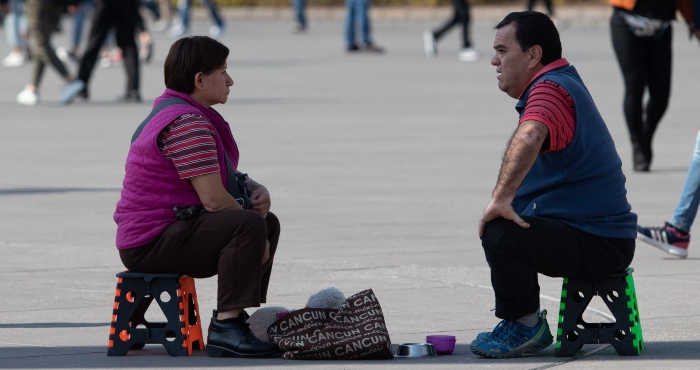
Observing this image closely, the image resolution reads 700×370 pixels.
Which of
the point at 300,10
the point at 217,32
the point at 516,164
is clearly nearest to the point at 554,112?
the point at 516,164

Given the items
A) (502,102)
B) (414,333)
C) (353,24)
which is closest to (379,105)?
(502,102)

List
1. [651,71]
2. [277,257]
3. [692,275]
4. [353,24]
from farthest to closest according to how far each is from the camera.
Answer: [353,24], [651,71], [277,257], [692,275]

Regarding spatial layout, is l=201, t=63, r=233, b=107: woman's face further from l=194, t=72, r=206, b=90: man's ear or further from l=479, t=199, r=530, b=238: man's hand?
Result: l=479, t=199, r=530, b=238: man's hand

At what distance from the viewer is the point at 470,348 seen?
5.28 m

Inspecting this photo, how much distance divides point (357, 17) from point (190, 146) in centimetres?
1925

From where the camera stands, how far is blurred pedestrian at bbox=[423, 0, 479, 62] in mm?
22594

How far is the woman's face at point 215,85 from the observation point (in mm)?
5277

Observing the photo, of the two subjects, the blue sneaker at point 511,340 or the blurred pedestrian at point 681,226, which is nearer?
the blue sneaker at point 511,340

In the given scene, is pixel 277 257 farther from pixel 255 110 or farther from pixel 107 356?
pixel 255 110

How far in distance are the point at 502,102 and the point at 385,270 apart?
961cm

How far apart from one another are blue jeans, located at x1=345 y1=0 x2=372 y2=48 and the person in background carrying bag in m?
13.0

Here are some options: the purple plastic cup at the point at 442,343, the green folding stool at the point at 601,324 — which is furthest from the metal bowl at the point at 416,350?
the green folding stool at the point at 601,324

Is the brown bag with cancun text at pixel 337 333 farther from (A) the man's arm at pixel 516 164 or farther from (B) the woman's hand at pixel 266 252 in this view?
(A) the man's arm at pixel 516 164

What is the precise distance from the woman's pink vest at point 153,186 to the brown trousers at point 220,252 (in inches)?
2.0
